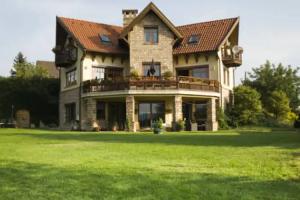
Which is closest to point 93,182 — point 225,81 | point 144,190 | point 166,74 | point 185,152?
point 144,190

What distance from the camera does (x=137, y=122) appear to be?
105 ft

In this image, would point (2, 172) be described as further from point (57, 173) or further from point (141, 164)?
point (141, 164)

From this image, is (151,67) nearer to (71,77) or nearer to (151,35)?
(151,35)

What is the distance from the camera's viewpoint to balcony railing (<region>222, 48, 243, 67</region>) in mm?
34938

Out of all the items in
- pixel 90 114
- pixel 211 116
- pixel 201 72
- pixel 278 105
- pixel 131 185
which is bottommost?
pixel 131 185

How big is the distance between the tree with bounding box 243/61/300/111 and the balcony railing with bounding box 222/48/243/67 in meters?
10.8

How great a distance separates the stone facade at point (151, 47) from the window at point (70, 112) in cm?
637

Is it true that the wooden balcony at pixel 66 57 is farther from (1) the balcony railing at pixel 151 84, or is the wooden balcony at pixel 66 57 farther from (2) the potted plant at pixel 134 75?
(2) the potted plant at pixel 134 75

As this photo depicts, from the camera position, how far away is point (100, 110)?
33.9 m

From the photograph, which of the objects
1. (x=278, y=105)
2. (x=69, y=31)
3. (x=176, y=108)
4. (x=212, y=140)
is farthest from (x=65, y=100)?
(x=212, y=140)

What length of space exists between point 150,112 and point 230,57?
314 inches

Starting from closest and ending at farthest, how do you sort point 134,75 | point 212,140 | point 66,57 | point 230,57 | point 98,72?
point 212,140
point 134,75
point 98,72
point 230,57
point 66,57

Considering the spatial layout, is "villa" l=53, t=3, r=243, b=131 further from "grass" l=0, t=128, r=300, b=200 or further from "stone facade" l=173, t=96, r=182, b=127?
"grass" l=0, t=128, r=300, b=200

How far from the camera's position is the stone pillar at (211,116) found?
31672 millimetres
